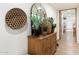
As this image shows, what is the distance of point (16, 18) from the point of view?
2.58m

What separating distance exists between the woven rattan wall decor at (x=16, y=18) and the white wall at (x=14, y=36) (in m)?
0.08

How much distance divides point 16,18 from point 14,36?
0.37m

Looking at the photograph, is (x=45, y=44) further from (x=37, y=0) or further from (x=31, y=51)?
(x=37, y=0)

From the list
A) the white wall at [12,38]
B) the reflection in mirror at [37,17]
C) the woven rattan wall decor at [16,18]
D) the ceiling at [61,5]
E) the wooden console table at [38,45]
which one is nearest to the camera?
the white wall at [12,38]

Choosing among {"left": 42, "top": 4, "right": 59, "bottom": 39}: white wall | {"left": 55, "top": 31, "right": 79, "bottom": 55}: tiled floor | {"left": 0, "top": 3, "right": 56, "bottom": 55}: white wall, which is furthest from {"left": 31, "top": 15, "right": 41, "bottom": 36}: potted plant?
{"left": 55, "top": 31, "right": 79, "bottom": 55}: tiled floor

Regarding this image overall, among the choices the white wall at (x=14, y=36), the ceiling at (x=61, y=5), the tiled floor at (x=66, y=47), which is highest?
the ceiling at (x=61, y=5)

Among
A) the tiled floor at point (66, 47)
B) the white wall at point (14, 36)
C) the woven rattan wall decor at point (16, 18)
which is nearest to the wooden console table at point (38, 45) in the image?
the white wall at point (14, 36)

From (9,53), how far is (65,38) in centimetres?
143

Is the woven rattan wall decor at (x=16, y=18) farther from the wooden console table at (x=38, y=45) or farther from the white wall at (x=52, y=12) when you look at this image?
the white wall at (x=52, y=12)

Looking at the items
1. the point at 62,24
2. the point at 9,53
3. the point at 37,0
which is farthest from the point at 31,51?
the point at 37,0

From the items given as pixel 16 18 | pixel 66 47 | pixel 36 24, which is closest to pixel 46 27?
pixel 36 24

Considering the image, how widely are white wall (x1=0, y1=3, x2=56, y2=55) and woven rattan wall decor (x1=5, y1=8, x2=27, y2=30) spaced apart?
0.08 metres

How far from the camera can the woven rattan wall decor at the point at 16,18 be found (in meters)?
2.43

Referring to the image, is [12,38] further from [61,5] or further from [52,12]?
[61,5]
